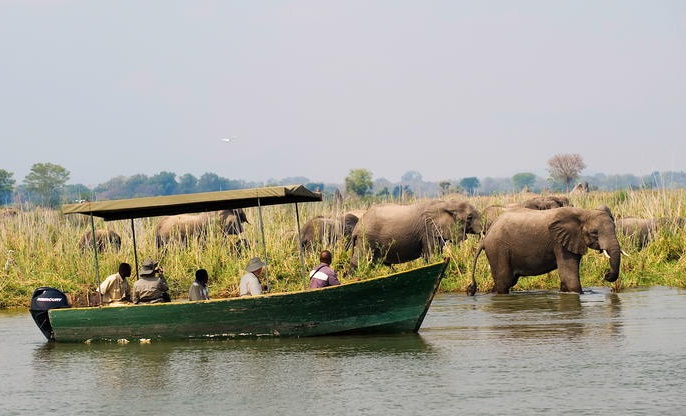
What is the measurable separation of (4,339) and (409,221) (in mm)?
10363

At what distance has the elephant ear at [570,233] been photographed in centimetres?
2222

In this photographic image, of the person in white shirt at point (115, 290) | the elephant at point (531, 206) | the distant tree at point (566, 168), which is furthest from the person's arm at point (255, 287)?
the distant tree at point (566, 168)

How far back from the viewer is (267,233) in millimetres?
26703

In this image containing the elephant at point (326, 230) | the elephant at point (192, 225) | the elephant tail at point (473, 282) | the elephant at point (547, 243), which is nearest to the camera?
the elephant at point (547, 243)

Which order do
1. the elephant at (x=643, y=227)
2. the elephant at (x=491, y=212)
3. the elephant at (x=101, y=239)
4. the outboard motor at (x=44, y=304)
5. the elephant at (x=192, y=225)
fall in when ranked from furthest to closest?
1. the elephant at (x=101, y=239)
2. the elephant at (x=491, y=212)
3. the elephant at (x=192, y=225)
4. the elephant at (x=643, y=227)
5. the outboard motor at (x=44, y=304)

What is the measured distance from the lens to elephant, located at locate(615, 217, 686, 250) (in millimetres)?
25703

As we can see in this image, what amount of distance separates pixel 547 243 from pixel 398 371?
9.30 m

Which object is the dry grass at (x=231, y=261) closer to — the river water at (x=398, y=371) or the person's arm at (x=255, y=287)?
the river water at (x=398, y=371)

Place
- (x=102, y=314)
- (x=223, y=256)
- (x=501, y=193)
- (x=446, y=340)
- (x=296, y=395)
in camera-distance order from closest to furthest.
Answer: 1. (x=296, y=395)
2. (x=446, y=340)
3. (x=102, y=314)
4. (x=223, y=256)
5. (x=501, y=193)

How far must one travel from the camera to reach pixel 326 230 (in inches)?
1073

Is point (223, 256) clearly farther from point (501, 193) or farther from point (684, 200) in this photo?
point (501, 193)

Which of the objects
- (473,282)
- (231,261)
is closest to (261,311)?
(473,282)

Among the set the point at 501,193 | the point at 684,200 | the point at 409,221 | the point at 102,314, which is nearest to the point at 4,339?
the point at 102,314

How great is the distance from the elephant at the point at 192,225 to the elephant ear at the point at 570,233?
8348 mm
